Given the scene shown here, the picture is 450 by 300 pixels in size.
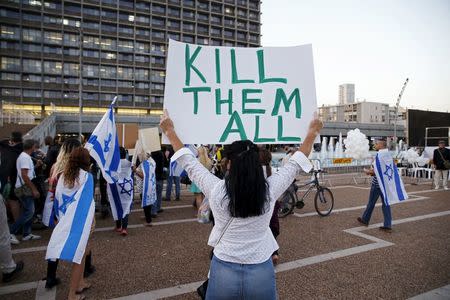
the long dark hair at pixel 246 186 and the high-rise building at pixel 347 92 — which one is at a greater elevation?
the high-rise building at pixel 347 92

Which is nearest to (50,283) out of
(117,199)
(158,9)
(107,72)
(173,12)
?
(117,199)

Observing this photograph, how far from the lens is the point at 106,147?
503cm

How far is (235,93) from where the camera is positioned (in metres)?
2.74

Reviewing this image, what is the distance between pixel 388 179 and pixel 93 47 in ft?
229

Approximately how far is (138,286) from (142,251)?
1330 millimetres

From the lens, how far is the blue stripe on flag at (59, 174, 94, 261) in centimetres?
337

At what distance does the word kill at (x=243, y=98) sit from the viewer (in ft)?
8.66

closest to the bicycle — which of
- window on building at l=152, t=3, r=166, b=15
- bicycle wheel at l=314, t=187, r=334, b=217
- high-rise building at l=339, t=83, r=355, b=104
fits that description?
bicycle wheel at l=314, t=187, r=334, b=217

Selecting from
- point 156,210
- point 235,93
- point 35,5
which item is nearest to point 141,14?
point 35,5

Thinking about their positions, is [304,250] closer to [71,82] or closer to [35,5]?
[71,82]

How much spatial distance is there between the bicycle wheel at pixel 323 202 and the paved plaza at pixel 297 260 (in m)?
0.19

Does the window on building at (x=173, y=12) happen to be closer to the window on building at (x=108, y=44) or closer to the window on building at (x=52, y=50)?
the window on building at (x=108, y=44)

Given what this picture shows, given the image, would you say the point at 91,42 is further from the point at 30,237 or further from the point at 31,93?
the point at 30,237

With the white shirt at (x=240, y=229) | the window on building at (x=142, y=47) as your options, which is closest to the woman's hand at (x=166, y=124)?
the white shirt at (x=240, y=229)
